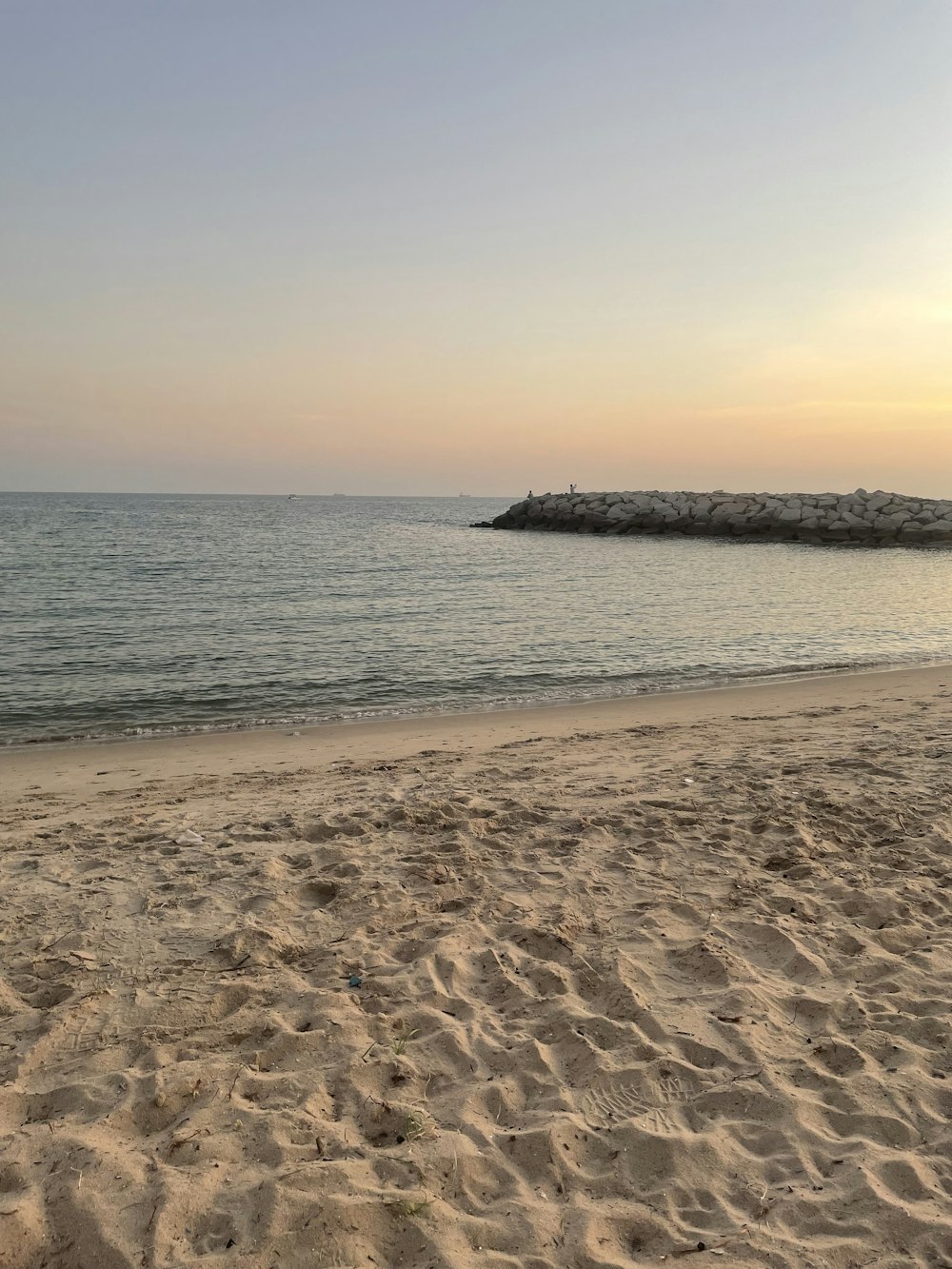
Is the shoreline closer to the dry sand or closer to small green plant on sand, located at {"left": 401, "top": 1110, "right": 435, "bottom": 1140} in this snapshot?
the dry sand

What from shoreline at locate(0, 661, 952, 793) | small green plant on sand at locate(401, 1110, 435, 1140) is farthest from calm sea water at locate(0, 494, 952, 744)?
small green plant on sand at locate(401, 1110, 435, 1140)

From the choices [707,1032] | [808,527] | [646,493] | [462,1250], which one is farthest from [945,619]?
[646,493]

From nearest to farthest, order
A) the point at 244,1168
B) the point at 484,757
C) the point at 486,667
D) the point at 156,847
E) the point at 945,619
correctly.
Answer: the point at 244,1168 < the point at 156,847 < the point at 484,757 < the point at 486,667 < the point at 945,619

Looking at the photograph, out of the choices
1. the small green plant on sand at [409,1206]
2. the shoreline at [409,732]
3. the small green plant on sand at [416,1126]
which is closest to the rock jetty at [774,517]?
the shoreline at [409,732]

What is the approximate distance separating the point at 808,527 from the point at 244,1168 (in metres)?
49.9

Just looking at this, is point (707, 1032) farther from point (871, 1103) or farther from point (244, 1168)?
point (244, 1168)

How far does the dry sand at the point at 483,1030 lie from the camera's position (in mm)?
2574

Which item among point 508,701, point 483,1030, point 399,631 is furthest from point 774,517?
point 483,1030

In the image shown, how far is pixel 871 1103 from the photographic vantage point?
10.2 feet

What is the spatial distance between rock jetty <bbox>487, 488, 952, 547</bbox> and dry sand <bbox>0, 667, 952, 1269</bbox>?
44419 mm

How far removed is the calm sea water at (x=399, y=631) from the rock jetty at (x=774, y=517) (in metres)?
11.2

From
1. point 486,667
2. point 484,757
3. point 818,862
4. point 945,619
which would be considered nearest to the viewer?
point 818,862

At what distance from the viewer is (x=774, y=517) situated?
162ft

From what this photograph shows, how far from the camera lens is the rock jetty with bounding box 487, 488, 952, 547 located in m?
46.5
